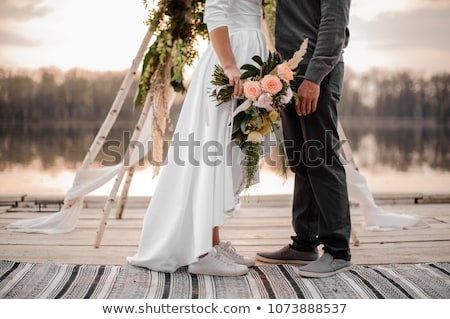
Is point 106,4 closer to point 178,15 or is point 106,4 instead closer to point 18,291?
point 178,15

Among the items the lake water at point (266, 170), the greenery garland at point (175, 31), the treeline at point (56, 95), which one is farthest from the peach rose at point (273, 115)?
the treeline at point (56, 95)

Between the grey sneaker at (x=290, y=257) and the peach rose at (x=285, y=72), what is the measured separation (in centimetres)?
95

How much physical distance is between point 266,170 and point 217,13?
3028 mm

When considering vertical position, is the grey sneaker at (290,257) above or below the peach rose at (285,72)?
below

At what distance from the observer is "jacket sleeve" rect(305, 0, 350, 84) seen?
249cm

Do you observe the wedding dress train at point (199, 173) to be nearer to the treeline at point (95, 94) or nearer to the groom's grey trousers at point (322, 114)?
the groom's grey trousers at point (322, 114)

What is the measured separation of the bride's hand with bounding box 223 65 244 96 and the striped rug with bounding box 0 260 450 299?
85cm

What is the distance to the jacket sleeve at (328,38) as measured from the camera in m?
2.49

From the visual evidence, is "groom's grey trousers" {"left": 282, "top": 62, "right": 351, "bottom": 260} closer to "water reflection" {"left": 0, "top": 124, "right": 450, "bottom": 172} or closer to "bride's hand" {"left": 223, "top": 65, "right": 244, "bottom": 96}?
"bride's hand" {"left": 223, "top": 65, "right": 244, "bottom": 96}

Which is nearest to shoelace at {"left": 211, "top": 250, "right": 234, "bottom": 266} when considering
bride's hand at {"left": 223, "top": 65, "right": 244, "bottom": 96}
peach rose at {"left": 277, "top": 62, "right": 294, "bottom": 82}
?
bride's hand at {"left": 223, "top": 65, "right": 244, "bottom": 96}

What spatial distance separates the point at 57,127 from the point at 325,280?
11.3 ft

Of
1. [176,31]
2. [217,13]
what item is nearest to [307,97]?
[217,13]
